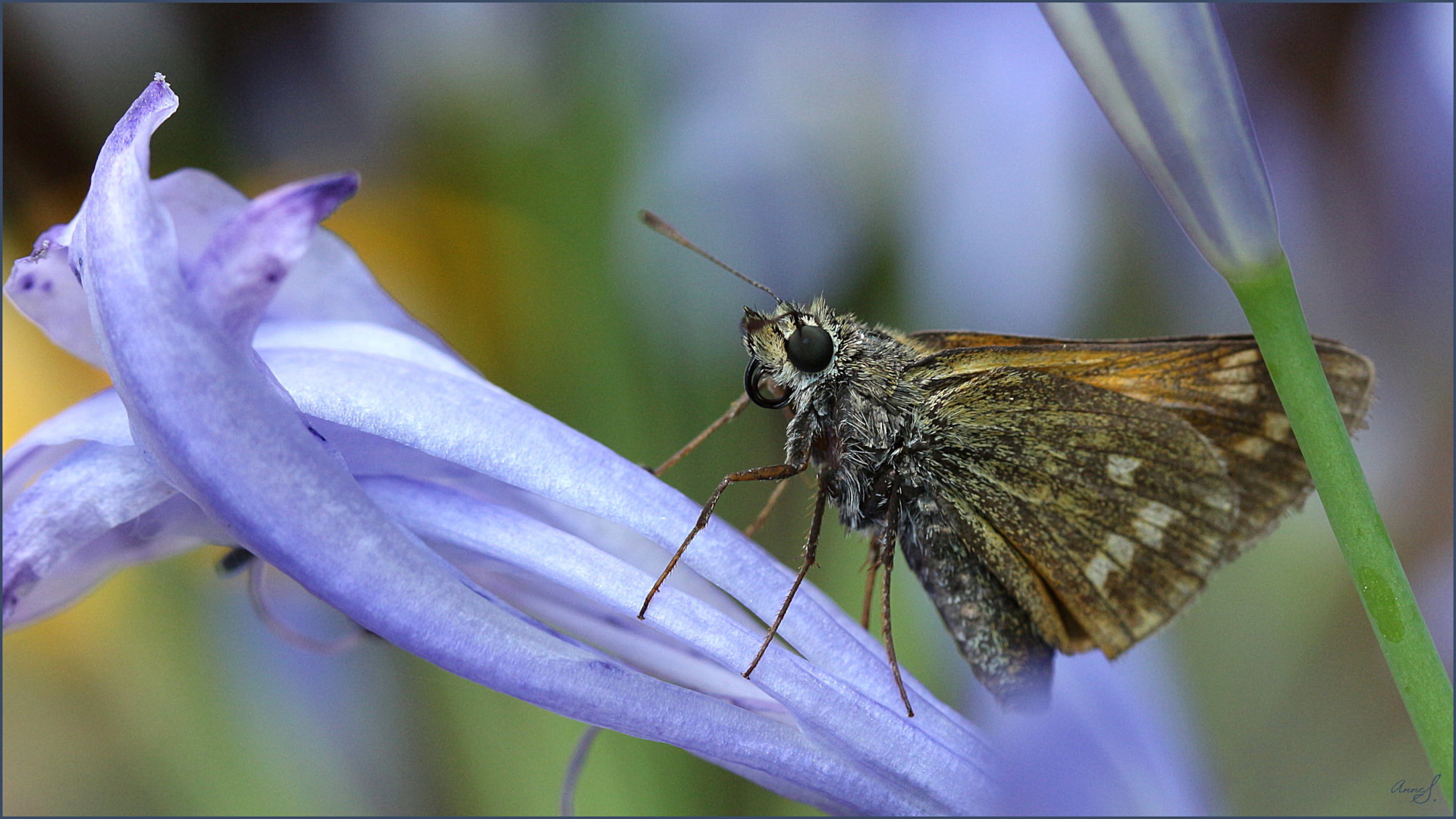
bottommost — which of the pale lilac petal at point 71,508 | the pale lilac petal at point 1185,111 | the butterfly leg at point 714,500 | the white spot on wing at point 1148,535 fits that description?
the pale lilac petal at point 71,508

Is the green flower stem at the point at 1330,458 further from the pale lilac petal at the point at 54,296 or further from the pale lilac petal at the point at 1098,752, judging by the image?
the pale lilac petal at the point at 54,296

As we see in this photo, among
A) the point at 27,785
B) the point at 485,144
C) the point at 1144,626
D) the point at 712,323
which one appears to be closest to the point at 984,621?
the point at 1144,626

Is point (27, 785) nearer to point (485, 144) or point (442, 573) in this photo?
point (485, 144)

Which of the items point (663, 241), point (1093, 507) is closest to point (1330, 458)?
point (1093, 507)

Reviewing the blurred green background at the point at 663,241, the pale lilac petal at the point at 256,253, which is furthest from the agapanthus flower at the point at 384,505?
the blurred green background at the point at 663,241

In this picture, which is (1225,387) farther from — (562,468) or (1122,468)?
(562,468)

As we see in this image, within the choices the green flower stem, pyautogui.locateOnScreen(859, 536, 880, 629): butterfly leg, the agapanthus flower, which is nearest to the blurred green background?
pyautogui.locateOnScreen(859, 536, 880, 629): butterfly leg

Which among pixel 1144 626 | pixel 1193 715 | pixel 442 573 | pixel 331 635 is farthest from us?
pixel 331 635
